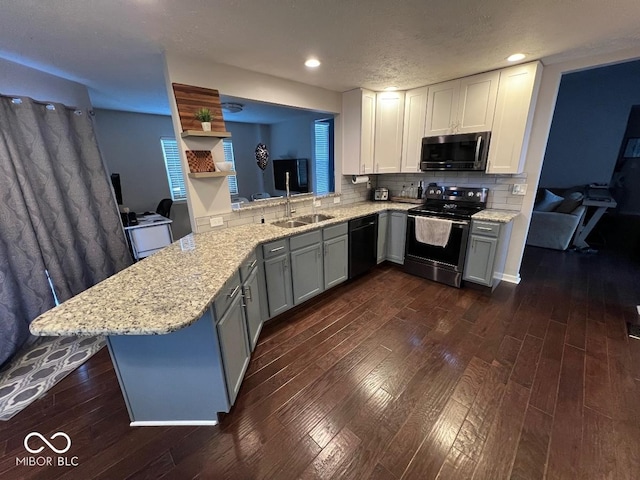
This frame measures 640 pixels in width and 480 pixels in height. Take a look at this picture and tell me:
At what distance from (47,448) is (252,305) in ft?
4.52

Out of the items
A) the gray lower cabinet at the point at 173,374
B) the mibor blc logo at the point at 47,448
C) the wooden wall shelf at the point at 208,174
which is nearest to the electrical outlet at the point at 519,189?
the wooden wall shelf at the point at 208,174

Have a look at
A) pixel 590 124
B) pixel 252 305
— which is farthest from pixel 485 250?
pixel 590 124

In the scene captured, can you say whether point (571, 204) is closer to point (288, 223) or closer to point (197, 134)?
point (288, 223)

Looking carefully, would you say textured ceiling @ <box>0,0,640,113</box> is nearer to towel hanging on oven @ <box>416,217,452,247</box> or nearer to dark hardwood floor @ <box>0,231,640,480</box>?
towel hanging on oven @ <box>416,217,452,247</box>

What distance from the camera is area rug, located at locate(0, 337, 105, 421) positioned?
70.3 inches

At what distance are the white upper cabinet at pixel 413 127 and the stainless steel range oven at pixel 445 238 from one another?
0.48 m

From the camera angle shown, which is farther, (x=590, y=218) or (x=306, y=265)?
A: (x=590, y=218)

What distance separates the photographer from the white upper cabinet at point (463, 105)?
111 inches

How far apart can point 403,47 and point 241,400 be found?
2.98 metres

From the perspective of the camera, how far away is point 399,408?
5.47 feet

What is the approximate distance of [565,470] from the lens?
131 cm

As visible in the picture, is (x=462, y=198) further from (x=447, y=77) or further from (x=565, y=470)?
(x=565, y=470)

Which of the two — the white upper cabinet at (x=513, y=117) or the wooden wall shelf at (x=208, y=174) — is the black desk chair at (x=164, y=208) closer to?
the wooden wall shelf at (x=208, y=174)

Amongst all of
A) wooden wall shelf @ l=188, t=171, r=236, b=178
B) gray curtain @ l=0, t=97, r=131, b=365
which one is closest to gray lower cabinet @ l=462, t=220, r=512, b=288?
wooden wall shelf @ l=188, t=171, r=236, b=178
